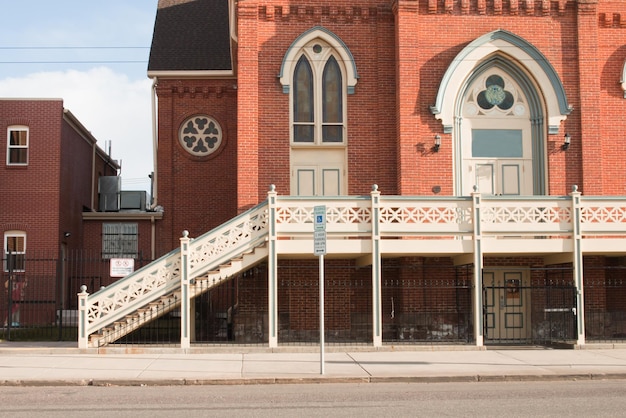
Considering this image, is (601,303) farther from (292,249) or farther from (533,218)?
(292,249)

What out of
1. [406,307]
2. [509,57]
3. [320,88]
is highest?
[509,57]

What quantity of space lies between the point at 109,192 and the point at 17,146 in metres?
6.17

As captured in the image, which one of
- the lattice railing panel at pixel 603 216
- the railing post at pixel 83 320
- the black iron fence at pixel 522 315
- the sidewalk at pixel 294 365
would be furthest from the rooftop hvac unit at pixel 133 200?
the lattice railing panel at pixel 603 216

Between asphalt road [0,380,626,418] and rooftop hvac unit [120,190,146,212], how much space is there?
20.4m

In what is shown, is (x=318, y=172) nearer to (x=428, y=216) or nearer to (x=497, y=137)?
(x=428, y=216)

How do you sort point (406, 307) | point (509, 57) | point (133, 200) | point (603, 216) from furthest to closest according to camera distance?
point (133, 200) < point (509, 57) < point (406, 307) < point (603, 216)

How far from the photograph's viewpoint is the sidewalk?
15656mm

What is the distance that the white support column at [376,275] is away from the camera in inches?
819

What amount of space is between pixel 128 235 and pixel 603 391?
22.5 meters

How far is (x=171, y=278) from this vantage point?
2106 centimetres

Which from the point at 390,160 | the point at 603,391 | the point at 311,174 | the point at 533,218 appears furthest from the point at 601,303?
the point at 603,391

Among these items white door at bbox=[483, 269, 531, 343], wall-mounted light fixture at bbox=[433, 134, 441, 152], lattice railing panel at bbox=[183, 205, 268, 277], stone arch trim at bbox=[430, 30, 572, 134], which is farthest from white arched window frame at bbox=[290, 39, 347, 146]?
white door at bbox=[483, 269, 531, 343]

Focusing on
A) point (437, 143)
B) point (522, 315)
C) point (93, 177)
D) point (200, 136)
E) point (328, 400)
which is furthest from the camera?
point (93, 177)

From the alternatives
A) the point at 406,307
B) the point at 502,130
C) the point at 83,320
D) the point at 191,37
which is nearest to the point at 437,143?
the point at 502,130
